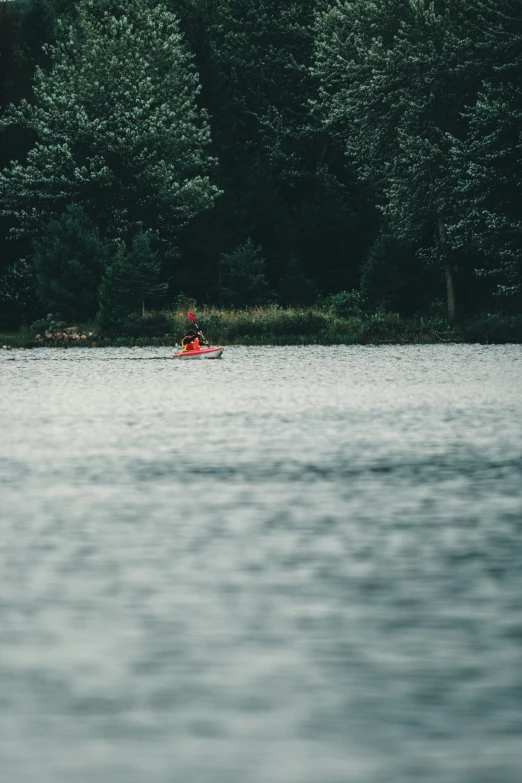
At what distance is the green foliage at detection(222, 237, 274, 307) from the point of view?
65.4 m

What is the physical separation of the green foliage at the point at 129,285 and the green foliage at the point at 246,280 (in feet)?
14.9

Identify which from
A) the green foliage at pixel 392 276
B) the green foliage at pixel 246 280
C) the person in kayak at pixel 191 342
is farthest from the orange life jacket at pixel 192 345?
the green foliage at pixel 246 280

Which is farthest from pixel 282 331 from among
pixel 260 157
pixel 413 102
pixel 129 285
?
pixel 260 157

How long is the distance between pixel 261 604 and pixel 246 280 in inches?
2279

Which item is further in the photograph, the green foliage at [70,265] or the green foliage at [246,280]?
the green foliage at [246,280]

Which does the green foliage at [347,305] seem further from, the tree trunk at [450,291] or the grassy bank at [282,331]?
the tree trunk at [450,291]

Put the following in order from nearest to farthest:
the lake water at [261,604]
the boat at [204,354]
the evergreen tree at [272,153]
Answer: the lake water at [261,604]
the boat at [204,354]
the evergreen tree at [272,153]

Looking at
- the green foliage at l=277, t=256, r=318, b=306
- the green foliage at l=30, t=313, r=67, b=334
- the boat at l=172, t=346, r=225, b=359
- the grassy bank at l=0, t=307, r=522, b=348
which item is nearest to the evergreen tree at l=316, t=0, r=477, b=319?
the grassy bank at l=0, t=307, r=522, b=348

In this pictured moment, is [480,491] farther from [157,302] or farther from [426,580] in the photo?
[157,302]

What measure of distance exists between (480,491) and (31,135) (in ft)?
206

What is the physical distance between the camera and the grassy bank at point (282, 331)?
186ft

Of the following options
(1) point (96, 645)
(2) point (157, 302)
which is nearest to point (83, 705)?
(1) point (96, 645)

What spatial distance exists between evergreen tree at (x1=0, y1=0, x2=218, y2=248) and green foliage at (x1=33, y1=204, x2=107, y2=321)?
277cm

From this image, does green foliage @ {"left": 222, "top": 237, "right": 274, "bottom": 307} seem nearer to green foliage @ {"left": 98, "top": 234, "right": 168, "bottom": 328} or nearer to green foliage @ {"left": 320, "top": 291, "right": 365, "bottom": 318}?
green foliage @ {"left": 320, "top": 291, "right": 365, "bottom": 318}
